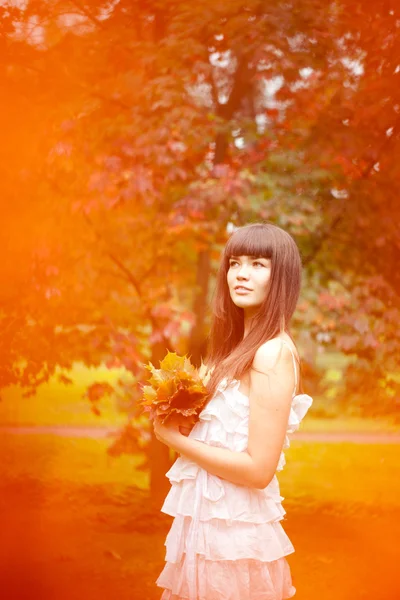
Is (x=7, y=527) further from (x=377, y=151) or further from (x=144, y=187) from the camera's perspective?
(x=377, y=151)

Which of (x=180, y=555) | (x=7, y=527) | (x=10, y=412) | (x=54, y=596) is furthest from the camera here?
(x=10, y=412)

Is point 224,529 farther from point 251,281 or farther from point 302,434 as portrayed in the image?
point 302,434

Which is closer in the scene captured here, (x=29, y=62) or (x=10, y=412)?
(x=29, y=62)

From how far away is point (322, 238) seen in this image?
3977 mm

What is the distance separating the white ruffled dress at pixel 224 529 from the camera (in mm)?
1729

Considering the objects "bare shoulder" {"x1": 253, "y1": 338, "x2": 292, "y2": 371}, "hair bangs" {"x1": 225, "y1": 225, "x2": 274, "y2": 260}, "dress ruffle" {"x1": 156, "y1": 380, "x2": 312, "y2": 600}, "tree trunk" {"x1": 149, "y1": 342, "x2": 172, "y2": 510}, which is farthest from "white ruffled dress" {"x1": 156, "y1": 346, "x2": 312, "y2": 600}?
"tree trunk" {"x1": 149, "y1": 342, "x2": 172, "y2": 510}

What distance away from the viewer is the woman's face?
1791 millimetres

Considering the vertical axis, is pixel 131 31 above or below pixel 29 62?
above

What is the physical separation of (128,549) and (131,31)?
3.09 meters

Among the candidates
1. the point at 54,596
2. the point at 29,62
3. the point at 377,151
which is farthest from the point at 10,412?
the point at 377,151

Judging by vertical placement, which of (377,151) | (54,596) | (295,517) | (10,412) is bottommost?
(54,596)

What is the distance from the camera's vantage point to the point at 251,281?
1790mm

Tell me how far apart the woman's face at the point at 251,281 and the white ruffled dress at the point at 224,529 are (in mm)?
225

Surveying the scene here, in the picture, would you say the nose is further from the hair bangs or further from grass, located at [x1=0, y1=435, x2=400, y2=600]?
grass, located at [x1=0, y1=435, x2=400, y2=600]
